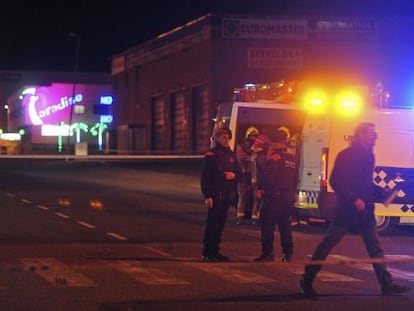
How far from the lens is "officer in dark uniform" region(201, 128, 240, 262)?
1092 centimetres

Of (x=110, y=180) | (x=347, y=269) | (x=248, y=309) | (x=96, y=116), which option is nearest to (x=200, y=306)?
(x=248, y=309)

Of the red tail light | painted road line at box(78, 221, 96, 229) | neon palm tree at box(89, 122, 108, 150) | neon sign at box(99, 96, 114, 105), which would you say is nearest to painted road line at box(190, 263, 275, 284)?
the red tail light

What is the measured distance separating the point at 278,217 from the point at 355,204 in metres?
2.45

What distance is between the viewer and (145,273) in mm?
9883

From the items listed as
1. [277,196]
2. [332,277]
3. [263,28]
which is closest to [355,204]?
[332,277]

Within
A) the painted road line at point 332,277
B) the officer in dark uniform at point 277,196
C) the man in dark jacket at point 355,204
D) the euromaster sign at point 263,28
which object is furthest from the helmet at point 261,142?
the euromaster sign at point 263,28

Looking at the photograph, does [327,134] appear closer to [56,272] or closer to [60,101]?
[56,272]

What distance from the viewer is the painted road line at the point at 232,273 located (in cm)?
953

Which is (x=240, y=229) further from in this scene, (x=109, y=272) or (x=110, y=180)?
(x=110, y=180)

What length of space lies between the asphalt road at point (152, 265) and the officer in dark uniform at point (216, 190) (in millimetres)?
311

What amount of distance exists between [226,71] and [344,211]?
3504 cm

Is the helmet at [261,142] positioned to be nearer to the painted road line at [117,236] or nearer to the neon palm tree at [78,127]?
the painted road line at [117,236]

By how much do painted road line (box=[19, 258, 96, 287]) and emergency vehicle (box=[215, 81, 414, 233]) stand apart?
18.1 ft

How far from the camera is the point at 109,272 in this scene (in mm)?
9914
